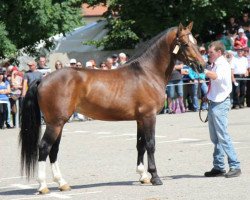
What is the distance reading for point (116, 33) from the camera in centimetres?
4047

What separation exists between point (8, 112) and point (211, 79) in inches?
478

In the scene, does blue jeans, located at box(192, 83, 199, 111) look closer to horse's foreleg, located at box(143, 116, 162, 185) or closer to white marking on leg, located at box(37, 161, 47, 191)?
horse's foreleg, located at box(143, 116, 162, 185)

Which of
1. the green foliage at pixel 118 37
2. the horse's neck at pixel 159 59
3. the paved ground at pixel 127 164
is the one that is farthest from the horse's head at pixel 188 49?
the green foliage at pixel 118 37

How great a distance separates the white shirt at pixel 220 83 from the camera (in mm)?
12000

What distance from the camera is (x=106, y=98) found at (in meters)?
11.6

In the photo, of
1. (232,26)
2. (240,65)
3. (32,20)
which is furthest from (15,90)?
(232,26)

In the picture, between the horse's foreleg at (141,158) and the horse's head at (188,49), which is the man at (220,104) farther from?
the horse's foreleg at (141,158)

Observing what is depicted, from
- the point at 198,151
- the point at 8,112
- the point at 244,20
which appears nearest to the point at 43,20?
the point at 8,112

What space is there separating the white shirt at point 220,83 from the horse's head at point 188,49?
0.29 meters

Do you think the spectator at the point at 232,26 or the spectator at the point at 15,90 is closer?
the spectator at the point at 15,90

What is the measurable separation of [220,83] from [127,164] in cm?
274

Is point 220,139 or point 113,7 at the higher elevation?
point 113,7

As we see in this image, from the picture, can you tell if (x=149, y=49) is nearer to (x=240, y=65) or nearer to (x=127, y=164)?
(x=127, y=164)

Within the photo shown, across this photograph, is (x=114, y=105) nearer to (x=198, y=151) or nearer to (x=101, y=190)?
(x=101, y=190)
